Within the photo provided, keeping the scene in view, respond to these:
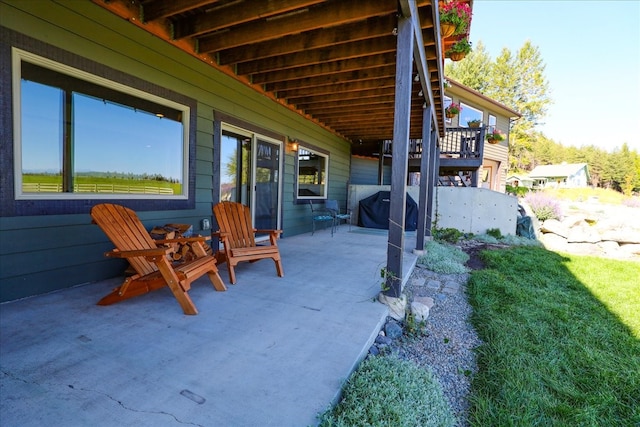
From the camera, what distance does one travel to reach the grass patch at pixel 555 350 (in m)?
1.59

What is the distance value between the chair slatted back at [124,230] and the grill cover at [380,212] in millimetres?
6010

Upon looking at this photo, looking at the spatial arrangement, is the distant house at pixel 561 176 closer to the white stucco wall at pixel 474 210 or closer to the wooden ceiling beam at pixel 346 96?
the white stucco wall at pixel 474 210

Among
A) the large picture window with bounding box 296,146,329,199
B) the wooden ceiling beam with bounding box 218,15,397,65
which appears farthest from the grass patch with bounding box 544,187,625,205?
the wooden ceiling beam with bounding box 218,15,397,65

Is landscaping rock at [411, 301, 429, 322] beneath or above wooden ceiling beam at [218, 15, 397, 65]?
beneath

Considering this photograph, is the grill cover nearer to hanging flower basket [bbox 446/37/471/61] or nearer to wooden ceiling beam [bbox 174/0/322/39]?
hanging flower basket [bbox 446/37/471/61]

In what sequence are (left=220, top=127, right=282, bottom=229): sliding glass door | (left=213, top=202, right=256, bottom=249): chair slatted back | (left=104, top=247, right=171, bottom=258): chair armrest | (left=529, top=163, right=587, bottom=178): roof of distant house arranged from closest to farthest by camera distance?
(left=104, top=247, right=171, bottom=258): chair armrest
(left=213, top=202, right=256, bottom=249): chair slatted back
(left=220, top=127, right=282, bottom=229): sliding glass door
(left=529, top=163, right=587, bottom=178): roof of distant house

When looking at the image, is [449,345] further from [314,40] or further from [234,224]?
Answer: [314,40]

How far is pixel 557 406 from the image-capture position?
1602mm

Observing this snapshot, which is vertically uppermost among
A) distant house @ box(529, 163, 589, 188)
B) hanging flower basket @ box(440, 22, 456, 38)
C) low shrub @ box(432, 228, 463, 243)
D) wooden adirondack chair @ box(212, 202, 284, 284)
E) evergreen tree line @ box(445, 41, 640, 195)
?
evergreen tree line @ box(445, 41, 640, 195)

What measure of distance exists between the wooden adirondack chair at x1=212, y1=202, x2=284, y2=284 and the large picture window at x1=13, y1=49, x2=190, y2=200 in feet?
2.57

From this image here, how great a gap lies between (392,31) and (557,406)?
3181 mm

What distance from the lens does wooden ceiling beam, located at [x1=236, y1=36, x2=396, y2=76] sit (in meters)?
3.44

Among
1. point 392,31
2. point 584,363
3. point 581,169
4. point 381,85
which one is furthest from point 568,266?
point 581,169

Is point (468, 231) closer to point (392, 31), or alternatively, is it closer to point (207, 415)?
point (392, 31)
